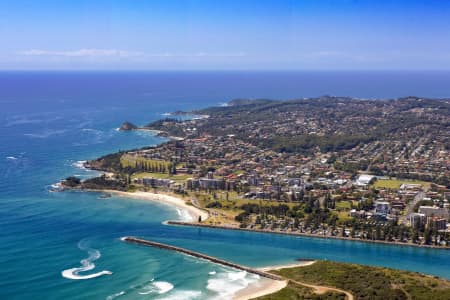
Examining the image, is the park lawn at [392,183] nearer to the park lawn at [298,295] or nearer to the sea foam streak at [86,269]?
the park lawn at [298,295]

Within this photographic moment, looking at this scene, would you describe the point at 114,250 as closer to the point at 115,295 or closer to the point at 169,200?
the point at 115,295

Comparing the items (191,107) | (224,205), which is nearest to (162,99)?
(191,107)

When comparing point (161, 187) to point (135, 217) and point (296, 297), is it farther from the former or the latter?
point (296, 297)

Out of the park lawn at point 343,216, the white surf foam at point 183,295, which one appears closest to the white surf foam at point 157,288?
the white surf foam at point 183,295

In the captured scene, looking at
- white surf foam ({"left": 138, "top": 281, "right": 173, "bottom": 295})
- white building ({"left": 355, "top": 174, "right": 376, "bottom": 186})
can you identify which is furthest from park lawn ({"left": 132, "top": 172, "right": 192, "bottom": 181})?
white surf foam ({"left": 138, "top": 281, "right": 173, "bottom": 295})

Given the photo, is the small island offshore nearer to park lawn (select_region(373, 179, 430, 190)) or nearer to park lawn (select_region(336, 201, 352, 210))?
park lawn (select_region(373, 179, 430, 190))

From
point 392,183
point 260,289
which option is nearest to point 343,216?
point 392,183
